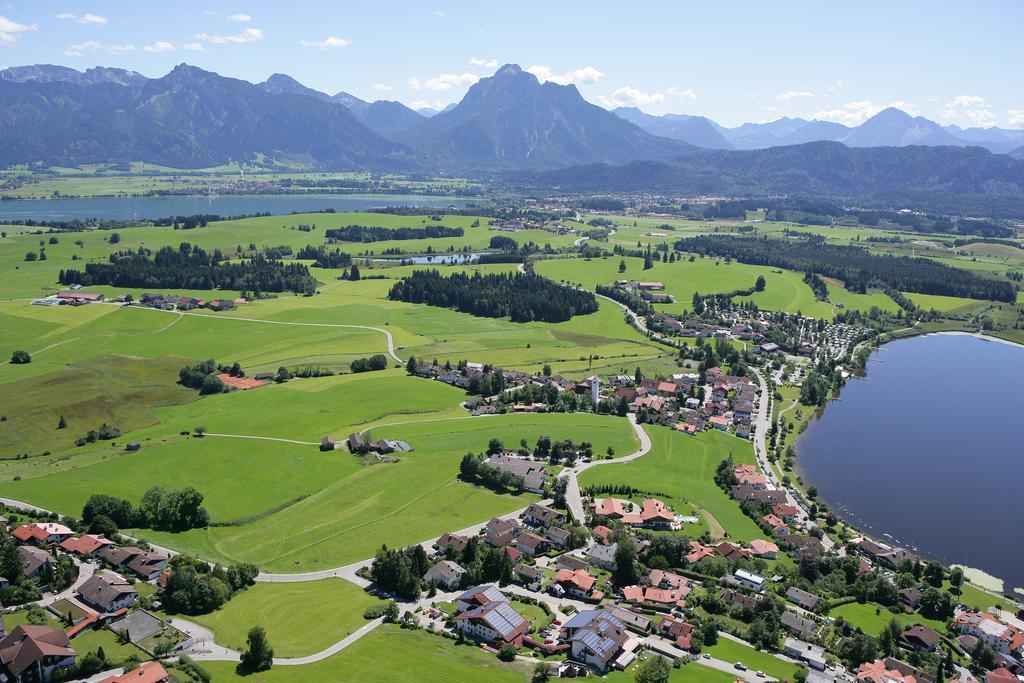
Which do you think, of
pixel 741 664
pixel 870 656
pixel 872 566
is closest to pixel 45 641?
pixel 741 664

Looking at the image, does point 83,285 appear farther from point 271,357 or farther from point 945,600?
point 945,600

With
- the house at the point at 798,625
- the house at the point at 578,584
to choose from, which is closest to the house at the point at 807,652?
the house at the point at 798,625

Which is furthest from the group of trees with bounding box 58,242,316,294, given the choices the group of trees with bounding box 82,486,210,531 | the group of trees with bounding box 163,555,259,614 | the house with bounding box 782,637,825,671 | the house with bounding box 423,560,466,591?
the house with bounding box 782,637,825,671

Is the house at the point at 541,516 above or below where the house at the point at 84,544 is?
below

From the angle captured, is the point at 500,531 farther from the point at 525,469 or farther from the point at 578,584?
the point at 525,469

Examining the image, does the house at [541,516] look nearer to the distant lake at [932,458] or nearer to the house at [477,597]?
the house at [477,597]

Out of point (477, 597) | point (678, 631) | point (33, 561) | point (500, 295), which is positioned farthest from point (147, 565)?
point (500, 295)
